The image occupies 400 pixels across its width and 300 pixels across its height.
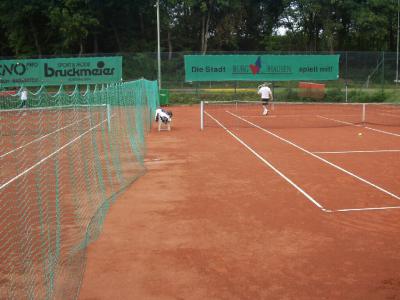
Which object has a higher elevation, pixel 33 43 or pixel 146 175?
pixel 33 43

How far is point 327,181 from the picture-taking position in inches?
426

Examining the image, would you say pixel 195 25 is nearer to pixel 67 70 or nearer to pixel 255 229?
pixel 67 70

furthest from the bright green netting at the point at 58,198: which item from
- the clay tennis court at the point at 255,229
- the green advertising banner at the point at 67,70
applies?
the green advertising banner at the point at 67,70

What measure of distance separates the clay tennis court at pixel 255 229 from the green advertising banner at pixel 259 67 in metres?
18.6

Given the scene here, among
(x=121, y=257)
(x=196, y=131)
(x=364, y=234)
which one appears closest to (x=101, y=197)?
(x=121, y=257)

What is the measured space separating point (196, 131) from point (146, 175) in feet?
29.3

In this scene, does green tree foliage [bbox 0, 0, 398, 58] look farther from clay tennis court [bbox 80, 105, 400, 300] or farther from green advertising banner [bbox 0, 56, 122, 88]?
clay tennis court [bbox 80, 105, 400, 300]

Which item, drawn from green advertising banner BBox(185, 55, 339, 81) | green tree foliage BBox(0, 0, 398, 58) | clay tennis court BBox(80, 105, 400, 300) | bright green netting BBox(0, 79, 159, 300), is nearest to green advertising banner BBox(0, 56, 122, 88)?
green advertising banner BBox(185, 55, 339, 81)

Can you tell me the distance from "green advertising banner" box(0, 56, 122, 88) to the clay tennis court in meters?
17.5

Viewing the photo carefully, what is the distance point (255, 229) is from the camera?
7.73 m

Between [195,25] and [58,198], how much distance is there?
1854 inches

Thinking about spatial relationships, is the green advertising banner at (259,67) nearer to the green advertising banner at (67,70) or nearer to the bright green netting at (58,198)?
the green advertising banner at (67,70)

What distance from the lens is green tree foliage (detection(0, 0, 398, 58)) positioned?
4844 centimetres

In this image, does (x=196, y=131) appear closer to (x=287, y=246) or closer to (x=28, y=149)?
(x=28, y=149)
